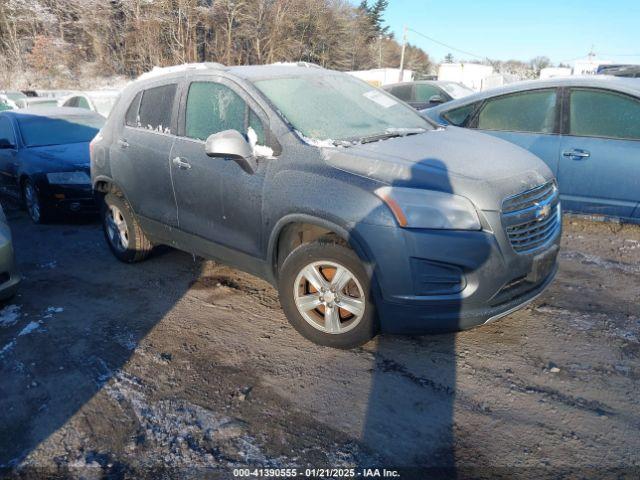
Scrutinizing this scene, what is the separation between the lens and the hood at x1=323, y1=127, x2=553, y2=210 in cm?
279

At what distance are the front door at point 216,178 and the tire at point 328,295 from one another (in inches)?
16.6

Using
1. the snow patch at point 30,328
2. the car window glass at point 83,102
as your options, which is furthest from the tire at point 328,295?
the car window glass at point 83,102

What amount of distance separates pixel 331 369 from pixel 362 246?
2.66 feet

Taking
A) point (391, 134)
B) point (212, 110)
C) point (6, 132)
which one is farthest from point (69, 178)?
point (391, 134)

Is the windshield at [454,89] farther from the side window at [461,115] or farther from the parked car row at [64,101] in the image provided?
the parked car row at [64,101]

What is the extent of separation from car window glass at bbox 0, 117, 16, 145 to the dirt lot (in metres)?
3.87

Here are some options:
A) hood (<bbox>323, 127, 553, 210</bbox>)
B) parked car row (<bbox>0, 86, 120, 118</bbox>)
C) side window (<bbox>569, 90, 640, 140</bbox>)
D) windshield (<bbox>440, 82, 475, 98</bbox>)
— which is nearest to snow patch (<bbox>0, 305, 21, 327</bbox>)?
hood (<bbox>323, 127, 553, 210</bbox>)

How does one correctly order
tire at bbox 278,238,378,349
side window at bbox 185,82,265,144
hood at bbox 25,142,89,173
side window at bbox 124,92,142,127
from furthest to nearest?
hood at bbox 25,142,89,173
side window at bbox 124,92,142,127
side window at bbox 185,82,265,144
tire at bbox 278,238,378,349

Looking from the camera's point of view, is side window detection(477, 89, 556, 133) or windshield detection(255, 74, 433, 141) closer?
windshield detection(255, 74, 433, 141)

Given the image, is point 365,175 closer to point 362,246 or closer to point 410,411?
point 362,246

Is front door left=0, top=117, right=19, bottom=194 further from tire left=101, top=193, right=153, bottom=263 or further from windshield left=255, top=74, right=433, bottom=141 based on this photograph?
windshield left=255, top=74, right=433, bottom=141

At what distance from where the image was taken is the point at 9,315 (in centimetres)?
389

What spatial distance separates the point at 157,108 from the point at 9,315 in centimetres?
210

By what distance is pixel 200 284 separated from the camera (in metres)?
4.35
